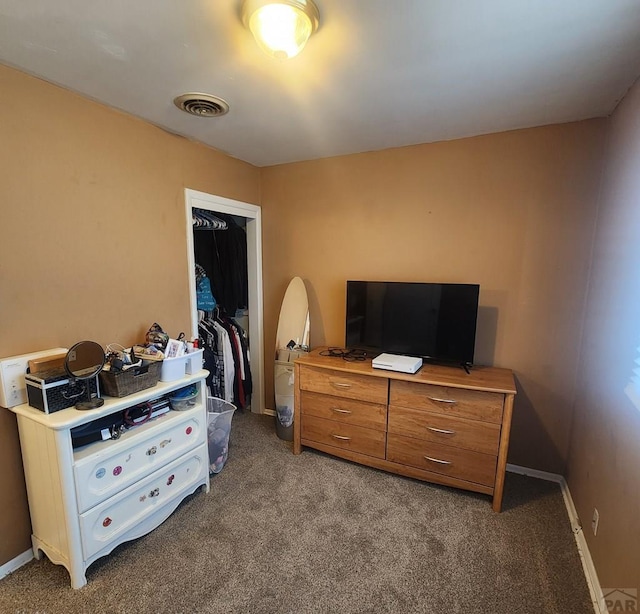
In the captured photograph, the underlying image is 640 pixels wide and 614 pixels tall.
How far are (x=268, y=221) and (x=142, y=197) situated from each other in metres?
1.17

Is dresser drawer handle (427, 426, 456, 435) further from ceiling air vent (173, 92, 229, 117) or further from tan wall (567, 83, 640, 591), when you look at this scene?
ceiling air vent (173, 92, 229, 117)

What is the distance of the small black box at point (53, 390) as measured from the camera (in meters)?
1.43

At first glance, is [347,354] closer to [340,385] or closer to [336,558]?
[340,385]

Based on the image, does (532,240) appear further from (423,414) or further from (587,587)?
(587,587)

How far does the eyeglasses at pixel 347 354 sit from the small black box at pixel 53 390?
5.13ft

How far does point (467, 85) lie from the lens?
160 centimetres

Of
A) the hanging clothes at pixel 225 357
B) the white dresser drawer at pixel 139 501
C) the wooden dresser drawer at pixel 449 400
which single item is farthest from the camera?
the hanging clothes at pixel 225 357

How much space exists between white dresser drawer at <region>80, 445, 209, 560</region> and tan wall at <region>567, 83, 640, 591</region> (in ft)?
6.72

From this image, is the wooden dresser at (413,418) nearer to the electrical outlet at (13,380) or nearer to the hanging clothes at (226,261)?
the hanging clothes at (226,261)

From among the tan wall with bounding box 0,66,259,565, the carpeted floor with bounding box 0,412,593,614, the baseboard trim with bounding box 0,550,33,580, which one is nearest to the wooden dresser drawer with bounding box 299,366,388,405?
the carpeted floor with bounding box 0,412,593,614

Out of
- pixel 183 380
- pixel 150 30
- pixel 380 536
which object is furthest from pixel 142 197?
pixel 380 536

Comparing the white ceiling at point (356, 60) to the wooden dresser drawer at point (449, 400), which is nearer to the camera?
the white ceiling at point (356, 60)

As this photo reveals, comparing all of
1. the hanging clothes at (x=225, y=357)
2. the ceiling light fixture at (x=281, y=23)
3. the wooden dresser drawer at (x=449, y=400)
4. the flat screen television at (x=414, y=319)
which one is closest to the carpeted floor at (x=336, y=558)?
the wooden dresser drawer at (x=449, y=400)

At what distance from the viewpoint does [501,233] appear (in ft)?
7.36
